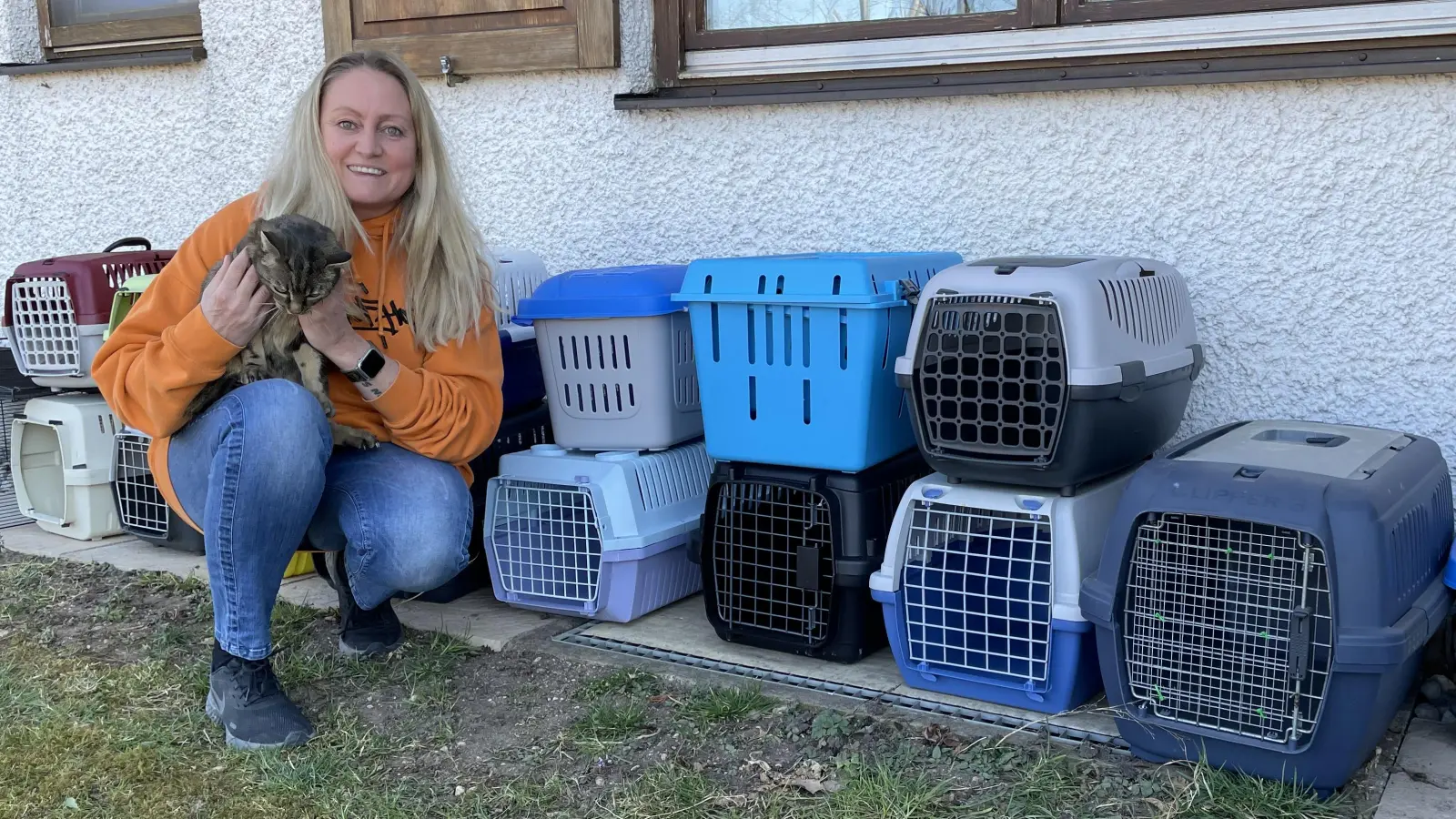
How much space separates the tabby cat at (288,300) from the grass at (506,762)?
0.56m

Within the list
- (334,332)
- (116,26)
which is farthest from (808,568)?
(116,26)

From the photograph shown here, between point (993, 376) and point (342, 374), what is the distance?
129cm

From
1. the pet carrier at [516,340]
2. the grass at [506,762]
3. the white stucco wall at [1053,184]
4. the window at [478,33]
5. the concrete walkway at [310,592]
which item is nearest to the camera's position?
the grass at [506,762]

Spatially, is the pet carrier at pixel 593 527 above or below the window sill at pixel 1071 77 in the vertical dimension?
below

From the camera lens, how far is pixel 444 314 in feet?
7.52

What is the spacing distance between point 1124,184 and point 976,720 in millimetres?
1245

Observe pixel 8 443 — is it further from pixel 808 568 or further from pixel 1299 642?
pixel 1299 642

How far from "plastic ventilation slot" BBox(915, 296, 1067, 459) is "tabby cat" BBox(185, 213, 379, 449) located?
1071 mm

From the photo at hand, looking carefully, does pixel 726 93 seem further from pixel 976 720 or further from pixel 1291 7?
pixel 976 720

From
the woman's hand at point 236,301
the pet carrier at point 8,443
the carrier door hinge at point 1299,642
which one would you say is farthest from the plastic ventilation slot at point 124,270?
the carrier door hinge at point 1299,642

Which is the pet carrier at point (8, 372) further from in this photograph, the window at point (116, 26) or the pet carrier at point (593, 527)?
the pet carrier at point (593, 527)

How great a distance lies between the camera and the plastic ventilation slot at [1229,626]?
1.72 meters

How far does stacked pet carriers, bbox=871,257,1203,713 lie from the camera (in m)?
1.98

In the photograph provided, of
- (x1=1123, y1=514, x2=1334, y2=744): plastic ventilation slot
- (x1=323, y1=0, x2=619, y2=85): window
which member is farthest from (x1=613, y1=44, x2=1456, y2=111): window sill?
(x1=1123, y1=514, x2=1334, y2=744): plastic ventilation slot
